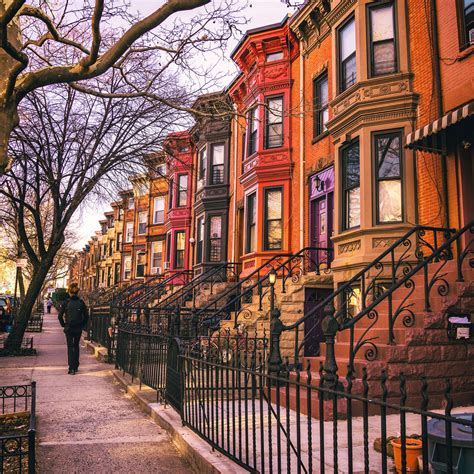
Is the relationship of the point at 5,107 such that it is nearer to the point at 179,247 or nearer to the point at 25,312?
the point at 25,312

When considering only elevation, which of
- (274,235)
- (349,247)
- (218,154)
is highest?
(218,154)

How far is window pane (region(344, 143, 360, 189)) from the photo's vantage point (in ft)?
37.1

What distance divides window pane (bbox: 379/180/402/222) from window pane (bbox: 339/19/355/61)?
373 cm

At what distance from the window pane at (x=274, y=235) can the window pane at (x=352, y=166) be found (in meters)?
4.78

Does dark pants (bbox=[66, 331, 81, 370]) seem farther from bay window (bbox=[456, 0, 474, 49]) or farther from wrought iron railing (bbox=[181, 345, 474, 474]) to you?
bay window (bbox=[456, 0, 474, 49])

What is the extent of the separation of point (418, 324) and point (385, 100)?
5.22 m

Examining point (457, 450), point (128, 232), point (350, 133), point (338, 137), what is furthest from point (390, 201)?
point (128, 232)

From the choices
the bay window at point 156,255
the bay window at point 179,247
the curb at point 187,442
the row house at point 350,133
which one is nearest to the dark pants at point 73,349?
the curb at point 187,442

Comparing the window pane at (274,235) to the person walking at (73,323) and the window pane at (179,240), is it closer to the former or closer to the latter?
the person walking at (73,323)

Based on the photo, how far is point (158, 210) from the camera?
33281 millimetres

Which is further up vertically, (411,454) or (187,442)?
(411,454)

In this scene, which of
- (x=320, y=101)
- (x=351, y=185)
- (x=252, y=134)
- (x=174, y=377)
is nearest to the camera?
(x=174, y=377)

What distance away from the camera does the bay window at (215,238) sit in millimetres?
21266

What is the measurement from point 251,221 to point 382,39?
7.95m
